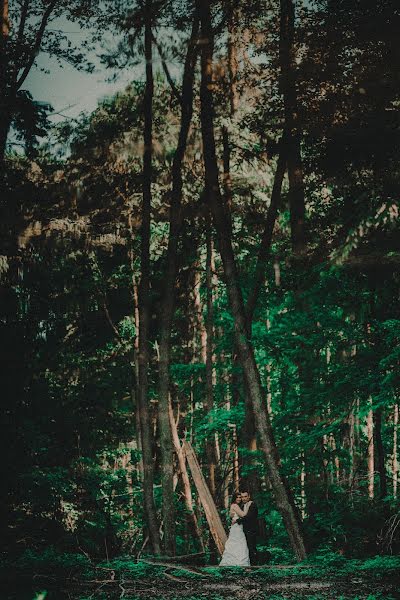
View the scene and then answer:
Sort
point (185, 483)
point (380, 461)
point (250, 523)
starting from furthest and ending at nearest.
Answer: point (185, 483) → point (380, 461) → point (250, 523)

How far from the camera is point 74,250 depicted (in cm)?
1555

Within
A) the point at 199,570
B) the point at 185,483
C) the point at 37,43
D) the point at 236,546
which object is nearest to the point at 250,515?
the point at 236,546

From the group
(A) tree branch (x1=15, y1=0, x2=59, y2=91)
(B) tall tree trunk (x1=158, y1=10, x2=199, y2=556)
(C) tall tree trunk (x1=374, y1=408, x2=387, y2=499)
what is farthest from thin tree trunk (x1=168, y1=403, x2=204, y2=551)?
(A) tree branch (x1=15, y1=0, x2=59, y2=91)

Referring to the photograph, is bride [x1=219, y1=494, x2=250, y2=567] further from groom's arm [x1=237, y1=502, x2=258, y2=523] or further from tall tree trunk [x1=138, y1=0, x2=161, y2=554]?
tall tree trunk [x1=138, y1=0, x2=161, y2=554]

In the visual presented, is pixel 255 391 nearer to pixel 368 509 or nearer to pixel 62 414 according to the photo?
pixel 368 509

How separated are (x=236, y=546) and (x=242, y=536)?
22cm

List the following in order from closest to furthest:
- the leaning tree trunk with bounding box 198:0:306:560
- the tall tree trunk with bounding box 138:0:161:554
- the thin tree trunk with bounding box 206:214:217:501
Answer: the leaning tree trunk with bounding box 198:0:306:560, the tall tree trunk with bounding box 138:0:161:554, the thin tree trunk with bounding box 206:214:217:501

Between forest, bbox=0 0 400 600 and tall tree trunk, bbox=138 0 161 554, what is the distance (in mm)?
50

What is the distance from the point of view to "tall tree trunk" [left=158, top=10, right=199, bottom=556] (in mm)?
11883

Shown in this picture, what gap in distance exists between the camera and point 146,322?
12945mm

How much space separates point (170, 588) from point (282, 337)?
5.39 metres

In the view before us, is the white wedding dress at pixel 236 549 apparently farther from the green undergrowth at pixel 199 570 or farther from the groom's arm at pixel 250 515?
the green undergrowth at pixel 199 570

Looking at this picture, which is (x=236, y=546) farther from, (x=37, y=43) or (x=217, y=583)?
(x=37, y=43)

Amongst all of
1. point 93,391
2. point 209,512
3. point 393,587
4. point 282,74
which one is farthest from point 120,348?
point 393,587
